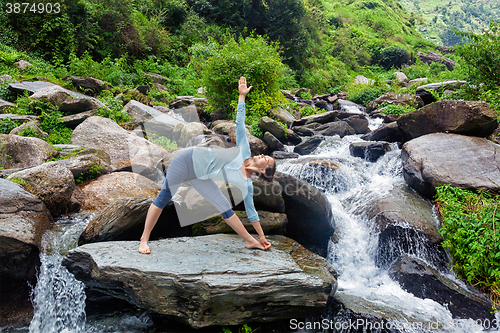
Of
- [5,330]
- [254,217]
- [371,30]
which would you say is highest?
[371,30]

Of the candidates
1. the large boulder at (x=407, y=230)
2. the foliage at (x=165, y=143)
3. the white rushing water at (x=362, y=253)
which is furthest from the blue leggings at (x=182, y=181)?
the foliage at (x=165, y=143)

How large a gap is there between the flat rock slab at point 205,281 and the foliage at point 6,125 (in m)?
5.73

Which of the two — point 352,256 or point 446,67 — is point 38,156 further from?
point 446,67

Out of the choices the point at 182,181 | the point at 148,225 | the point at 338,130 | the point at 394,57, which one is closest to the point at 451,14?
the point at 394,57

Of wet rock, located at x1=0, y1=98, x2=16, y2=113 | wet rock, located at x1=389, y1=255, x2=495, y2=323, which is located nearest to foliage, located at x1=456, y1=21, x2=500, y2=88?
wet rock, located at x1=389, y1=255, x2=495, y2=323

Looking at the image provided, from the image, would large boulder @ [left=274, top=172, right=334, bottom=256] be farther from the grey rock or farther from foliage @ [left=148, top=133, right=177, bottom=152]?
the grey rock

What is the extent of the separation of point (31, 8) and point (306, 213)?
1523cm

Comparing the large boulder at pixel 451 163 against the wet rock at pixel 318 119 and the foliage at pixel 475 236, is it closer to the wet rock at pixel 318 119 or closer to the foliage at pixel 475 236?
the foliage at pixel 475 236

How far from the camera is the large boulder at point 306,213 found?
5.23 metres

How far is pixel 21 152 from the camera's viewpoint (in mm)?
6195

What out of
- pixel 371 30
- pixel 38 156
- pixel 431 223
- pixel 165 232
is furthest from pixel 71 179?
pixel 371 30

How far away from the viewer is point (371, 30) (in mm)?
39750

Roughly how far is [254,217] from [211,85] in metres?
8.74

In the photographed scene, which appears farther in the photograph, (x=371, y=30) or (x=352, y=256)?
(x=371, y=30)
